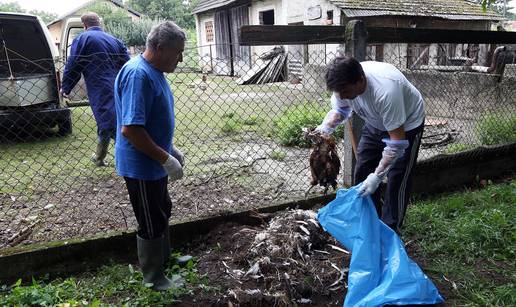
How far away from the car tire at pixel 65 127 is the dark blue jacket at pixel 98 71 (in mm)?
2080

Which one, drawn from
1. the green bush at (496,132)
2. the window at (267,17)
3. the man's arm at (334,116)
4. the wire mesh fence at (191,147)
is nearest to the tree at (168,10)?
the window at (267,17)

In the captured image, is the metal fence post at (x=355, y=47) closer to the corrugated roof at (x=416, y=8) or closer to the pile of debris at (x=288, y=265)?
the pile of debris at (x=288, y=265)

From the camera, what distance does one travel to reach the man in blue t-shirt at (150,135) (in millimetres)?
2188

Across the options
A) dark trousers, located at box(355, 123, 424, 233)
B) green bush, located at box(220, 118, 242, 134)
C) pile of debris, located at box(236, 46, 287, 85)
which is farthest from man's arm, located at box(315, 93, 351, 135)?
pile of debris, located at box(236, 46, 287, 85)

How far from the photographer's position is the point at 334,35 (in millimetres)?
3439

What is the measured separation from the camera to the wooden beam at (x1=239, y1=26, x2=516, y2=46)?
3107mm

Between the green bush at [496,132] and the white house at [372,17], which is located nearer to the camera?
the green bush at [496,132]

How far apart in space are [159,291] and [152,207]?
55 cm

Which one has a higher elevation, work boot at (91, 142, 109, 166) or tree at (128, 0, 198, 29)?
tree at (128, 0, 198, 29)

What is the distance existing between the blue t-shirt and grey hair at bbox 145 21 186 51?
124mm

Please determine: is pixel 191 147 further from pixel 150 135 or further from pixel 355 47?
pixel 150 135

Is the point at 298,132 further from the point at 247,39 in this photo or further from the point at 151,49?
the point at 151,49

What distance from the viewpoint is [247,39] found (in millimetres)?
3080

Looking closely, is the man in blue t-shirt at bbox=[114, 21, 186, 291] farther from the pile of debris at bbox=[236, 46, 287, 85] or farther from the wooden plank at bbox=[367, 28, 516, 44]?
the pile of debris at bbox=[236, 46, 287, 85]
